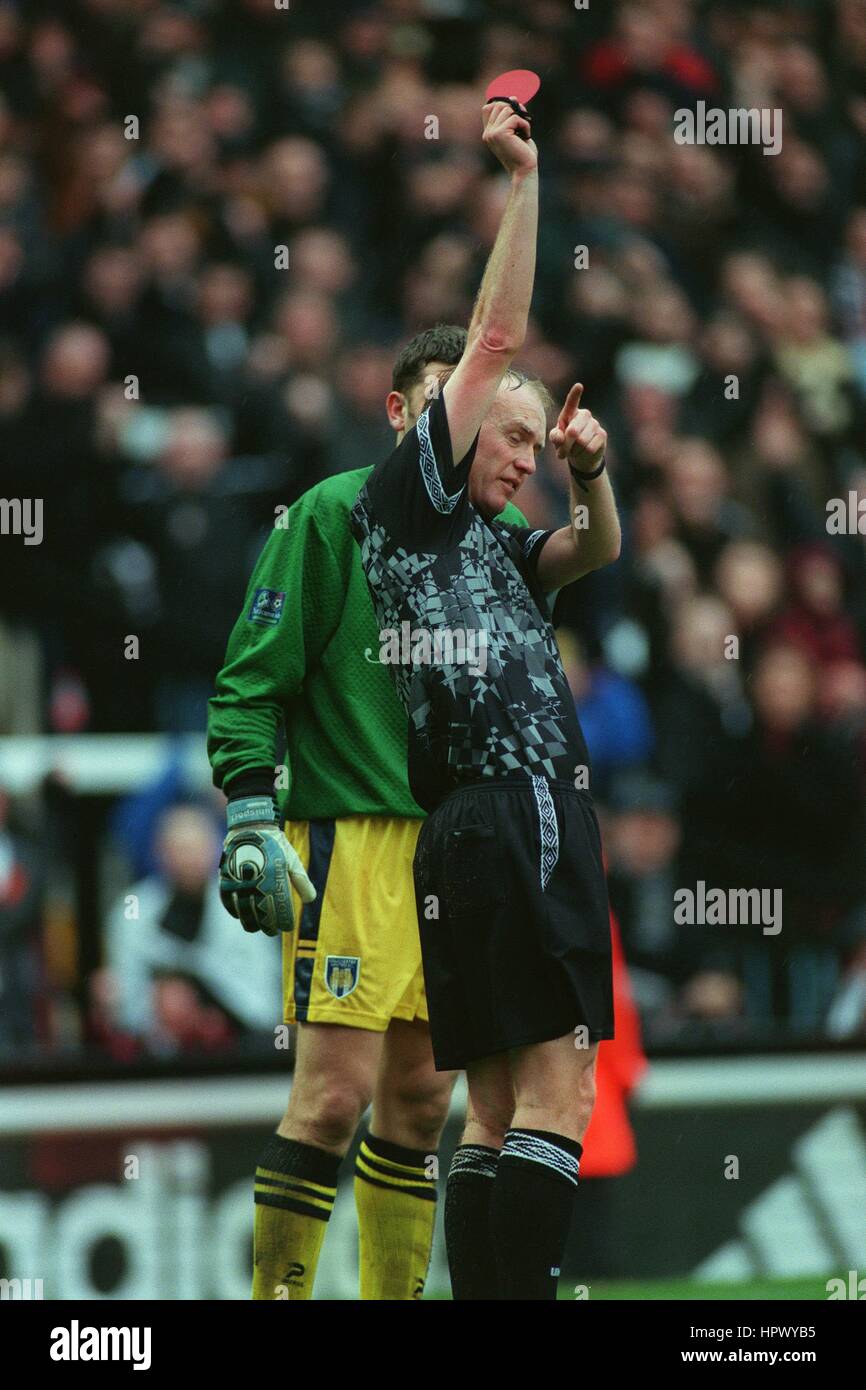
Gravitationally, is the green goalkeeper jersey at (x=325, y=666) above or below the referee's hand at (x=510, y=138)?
below

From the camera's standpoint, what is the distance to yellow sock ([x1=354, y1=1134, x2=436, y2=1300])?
3.99 m

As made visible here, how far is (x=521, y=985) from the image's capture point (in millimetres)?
3348

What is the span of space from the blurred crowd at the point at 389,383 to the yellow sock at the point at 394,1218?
1.93 m

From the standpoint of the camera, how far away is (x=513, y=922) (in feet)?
11.1

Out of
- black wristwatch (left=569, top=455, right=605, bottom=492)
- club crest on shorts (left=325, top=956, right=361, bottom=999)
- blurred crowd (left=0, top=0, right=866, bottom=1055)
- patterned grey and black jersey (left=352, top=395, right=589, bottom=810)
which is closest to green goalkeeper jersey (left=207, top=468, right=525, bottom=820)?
club crest on shorts (left=325, top=956, right=361, bottom=999)

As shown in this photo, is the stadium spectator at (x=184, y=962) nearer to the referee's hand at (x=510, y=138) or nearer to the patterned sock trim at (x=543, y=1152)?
the patterned sock trim at (x=543, y=1152)

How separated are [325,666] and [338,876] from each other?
43 centimetres

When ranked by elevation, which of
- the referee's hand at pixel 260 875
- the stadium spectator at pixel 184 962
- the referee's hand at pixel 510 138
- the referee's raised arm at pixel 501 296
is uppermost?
the referee's hand at pixel 510 138

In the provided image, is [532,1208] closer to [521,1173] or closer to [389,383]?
[521,1173]

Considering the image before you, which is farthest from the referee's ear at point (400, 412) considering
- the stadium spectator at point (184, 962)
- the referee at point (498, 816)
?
the stadium spectator at point (184, 962)

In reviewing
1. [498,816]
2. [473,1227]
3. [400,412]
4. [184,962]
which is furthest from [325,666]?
[184,962]

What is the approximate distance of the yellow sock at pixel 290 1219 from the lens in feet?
12.5

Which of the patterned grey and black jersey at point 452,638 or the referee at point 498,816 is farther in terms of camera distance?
the patterned grey and black jersey at point 452,638

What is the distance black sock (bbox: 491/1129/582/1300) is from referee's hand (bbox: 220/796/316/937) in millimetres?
632
